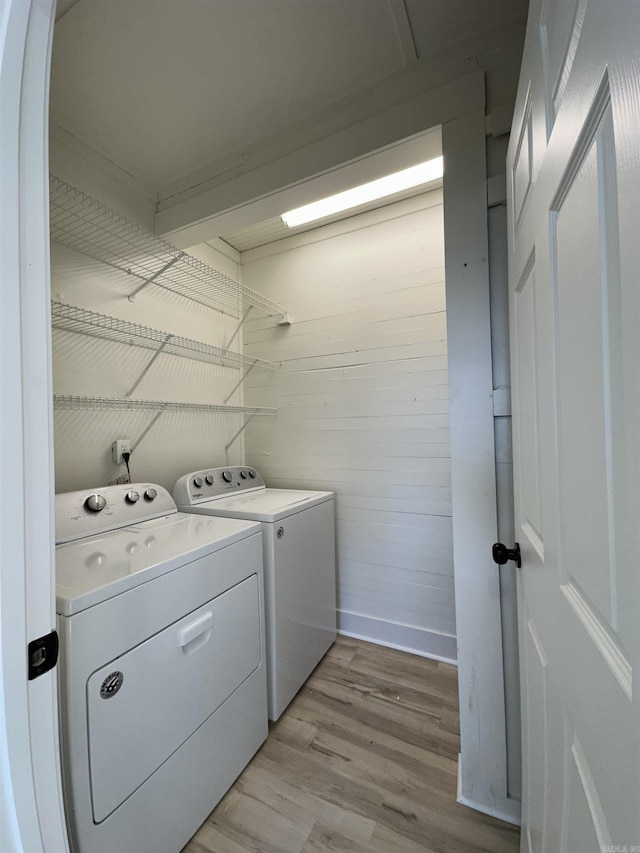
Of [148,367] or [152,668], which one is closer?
[152,668]

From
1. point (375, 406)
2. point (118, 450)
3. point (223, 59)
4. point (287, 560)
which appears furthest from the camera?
point (375, 406)

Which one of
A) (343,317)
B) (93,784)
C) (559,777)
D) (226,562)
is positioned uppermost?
(343,317)

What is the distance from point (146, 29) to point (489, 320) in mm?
1549

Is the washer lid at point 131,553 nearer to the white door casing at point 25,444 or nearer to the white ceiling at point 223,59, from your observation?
the white door casing at point 25,444

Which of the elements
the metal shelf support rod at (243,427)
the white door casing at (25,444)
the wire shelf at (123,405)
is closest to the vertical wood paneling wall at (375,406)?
the metal shelf support rod at (243,427)

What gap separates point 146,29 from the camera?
3.67 feet

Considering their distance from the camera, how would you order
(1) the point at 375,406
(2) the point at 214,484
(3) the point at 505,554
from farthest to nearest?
(1) the point at 375,406, (2) the point at 214,484, (3) the point at 505,554

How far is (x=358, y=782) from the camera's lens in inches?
49.5

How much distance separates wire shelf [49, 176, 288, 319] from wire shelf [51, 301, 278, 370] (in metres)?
0.27

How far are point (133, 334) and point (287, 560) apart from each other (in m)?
1.38

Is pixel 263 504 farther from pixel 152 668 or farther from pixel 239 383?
pixel 239 383

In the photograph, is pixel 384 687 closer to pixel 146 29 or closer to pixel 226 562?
pixel 226 562

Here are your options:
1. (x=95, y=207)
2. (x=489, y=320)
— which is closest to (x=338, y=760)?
(x=489, y=320)

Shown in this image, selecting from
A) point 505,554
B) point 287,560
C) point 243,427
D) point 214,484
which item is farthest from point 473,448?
point 243,427
